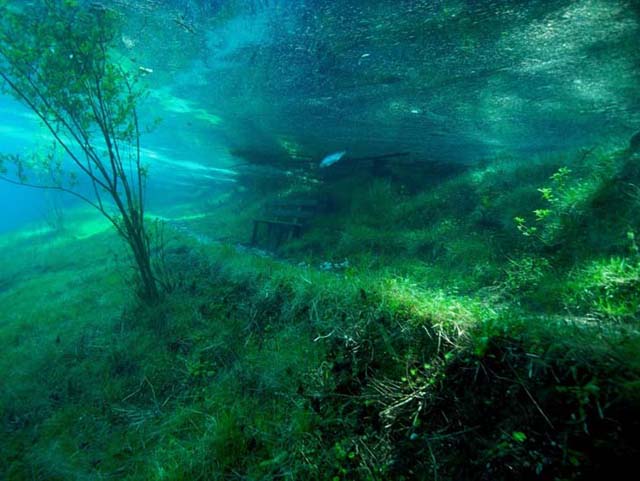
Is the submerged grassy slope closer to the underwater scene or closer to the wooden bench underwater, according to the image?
the underwater scene

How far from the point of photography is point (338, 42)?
647 centimetres

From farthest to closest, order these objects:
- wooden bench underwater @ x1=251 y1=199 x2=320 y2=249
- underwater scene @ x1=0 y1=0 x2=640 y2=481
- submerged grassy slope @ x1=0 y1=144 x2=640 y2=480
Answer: wooden bench underwater @ x1=251 y1=199 x2=320 y2=249 < underwater scene @ x1=0 y1=0 x2=640 y2=481 < submerged grassy slope @ x1=0 y1=144 x2=640 y2=480

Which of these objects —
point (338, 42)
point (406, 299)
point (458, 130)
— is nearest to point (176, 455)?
point (406, 299)

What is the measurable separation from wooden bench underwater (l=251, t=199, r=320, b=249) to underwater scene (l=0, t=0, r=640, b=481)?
0.40 ft

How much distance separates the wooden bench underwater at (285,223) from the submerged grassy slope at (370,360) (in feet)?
9.87

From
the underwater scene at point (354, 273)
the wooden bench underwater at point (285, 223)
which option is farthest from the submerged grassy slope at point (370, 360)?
the wooden bench underwater at point (285, 223)

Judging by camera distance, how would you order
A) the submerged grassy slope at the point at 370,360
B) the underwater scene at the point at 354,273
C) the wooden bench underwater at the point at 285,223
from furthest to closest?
the wooden bench underwater at the point at 285,223, the underwater scene at the point at 354,273, the submerged grassy slope at the point at 370,360

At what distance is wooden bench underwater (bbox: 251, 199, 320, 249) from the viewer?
1104 centimetres

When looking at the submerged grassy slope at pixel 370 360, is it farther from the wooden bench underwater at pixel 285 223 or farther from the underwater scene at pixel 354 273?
the wooden bench underwater at pixel 285 223

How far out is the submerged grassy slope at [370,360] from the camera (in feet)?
6.32

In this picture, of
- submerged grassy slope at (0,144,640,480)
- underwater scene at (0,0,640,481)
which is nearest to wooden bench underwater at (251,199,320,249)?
underwater scene at (0,0,640,481)

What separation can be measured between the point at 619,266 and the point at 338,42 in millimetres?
6532

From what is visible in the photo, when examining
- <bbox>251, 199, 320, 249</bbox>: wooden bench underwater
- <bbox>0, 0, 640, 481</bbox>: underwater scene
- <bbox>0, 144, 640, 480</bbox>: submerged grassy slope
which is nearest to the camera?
<bbox>0, 144, 640, 480</bbox>: submerged grassy slope

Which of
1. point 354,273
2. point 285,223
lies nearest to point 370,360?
point 354,273
